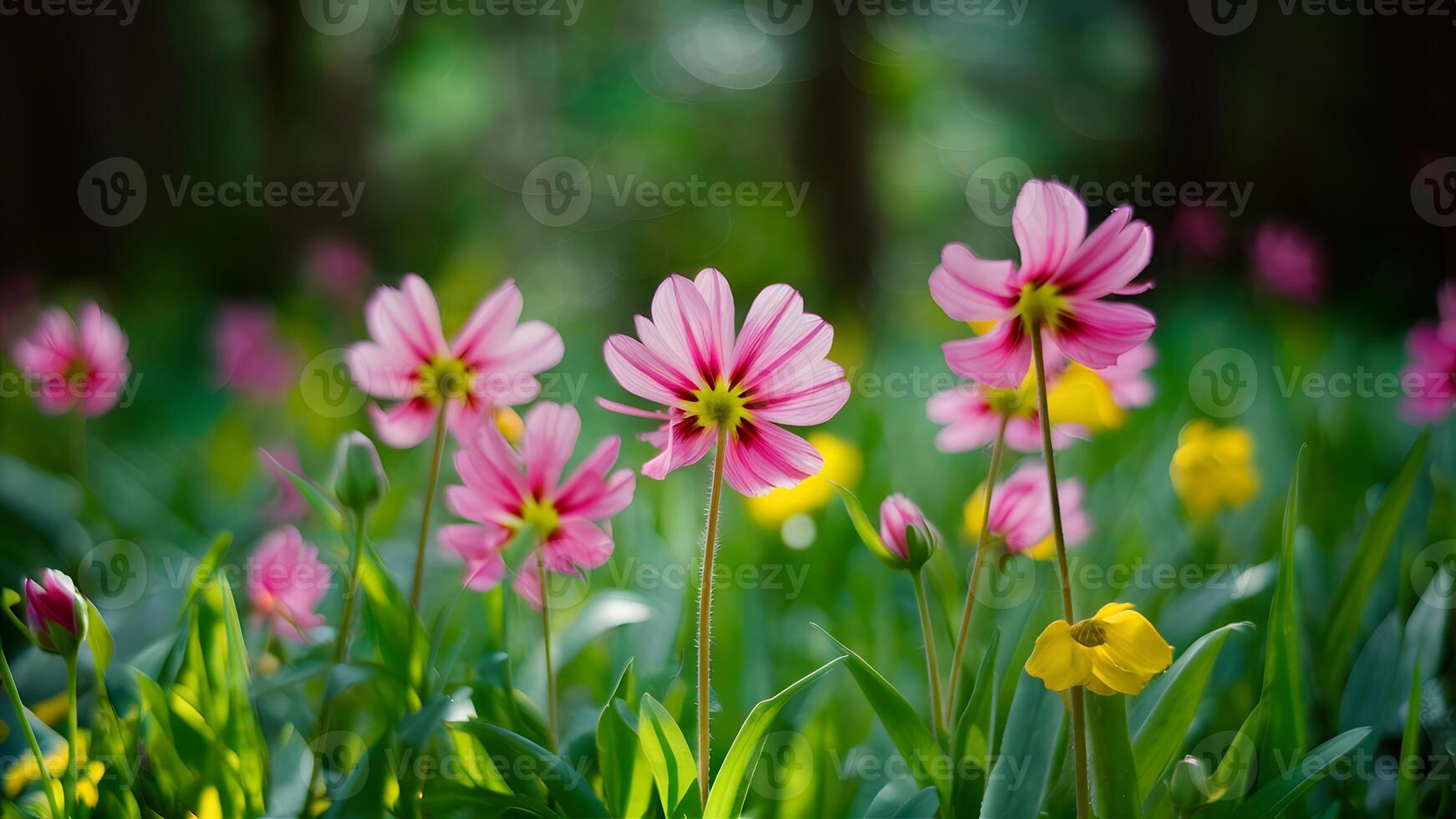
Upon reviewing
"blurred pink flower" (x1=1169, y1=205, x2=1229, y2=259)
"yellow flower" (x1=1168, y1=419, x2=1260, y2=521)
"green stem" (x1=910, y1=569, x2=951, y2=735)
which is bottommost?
"green stem" (x1=910, y1=569, x2=951, y2=735)

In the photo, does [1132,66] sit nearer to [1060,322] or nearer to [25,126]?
[25,126]

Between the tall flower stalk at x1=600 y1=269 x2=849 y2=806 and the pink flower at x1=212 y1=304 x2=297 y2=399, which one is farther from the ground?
the pink flower at x1=212 y1=304 x2=297 y2=399

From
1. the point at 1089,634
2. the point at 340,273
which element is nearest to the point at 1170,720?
the point at 1089,634

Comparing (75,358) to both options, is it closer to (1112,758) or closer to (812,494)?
(812,494)

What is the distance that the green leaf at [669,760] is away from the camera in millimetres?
641

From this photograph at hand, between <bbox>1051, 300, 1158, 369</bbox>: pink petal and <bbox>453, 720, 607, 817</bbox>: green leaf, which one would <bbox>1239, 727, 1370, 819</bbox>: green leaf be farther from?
<bbox>453, 720, 607, 817</bbox>: green leaf

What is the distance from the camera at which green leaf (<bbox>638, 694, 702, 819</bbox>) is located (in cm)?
64

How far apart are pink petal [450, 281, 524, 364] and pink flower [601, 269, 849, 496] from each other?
20cm

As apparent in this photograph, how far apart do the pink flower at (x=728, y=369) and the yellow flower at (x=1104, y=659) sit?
0.61 ft

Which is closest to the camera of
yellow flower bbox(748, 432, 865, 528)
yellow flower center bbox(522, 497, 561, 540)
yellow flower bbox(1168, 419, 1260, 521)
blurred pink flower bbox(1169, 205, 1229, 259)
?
yellow flower center bbox(522, 497, 561, 540)

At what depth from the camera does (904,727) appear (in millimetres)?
686

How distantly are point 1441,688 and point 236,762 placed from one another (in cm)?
117

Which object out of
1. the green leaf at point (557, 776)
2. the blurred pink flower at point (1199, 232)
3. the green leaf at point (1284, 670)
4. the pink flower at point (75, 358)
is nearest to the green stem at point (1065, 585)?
the green leaf at point (1284, 670)

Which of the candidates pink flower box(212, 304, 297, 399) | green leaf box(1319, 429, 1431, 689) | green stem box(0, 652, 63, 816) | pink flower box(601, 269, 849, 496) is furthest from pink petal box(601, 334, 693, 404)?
pink flower box(212, 304, 297, 399)
